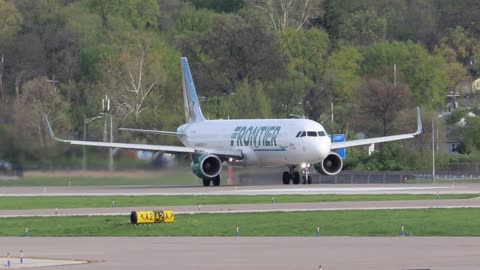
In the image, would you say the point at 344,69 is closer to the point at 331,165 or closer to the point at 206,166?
the point at 331,165

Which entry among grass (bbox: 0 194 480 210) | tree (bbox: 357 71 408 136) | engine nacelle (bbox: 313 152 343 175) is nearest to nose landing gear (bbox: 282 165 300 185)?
engine nacelle (bbox: 313 152 343 175)

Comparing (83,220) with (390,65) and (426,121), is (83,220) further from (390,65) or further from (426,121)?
(390,65)

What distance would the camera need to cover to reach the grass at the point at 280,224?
40.6 metres

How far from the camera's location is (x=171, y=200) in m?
58.5

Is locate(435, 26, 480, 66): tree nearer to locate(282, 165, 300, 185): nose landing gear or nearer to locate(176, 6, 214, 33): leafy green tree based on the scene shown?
locate(176, 6, 214, 33): leafy green tree

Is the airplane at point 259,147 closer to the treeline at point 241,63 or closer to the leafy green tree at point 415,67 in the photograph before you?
the treeline at point 241,63

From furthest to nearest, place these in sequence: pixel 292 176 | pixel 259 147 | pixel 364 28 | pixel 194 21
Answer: pixel 364 28, pixel 194 21, pixel 259 147, pixel 292 176

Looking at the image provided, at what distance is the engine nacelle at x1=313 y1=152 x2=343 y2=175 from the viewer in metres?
76.3

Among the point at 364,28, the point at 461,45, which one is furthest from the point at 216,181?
the point at 364,28

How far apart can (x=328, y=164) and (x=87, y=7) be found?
7746 centimetres

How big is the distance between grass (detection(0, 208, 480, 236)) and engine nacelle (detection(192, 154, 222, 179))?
26.3m

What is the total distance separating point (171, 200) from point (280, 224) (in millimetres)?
16113
